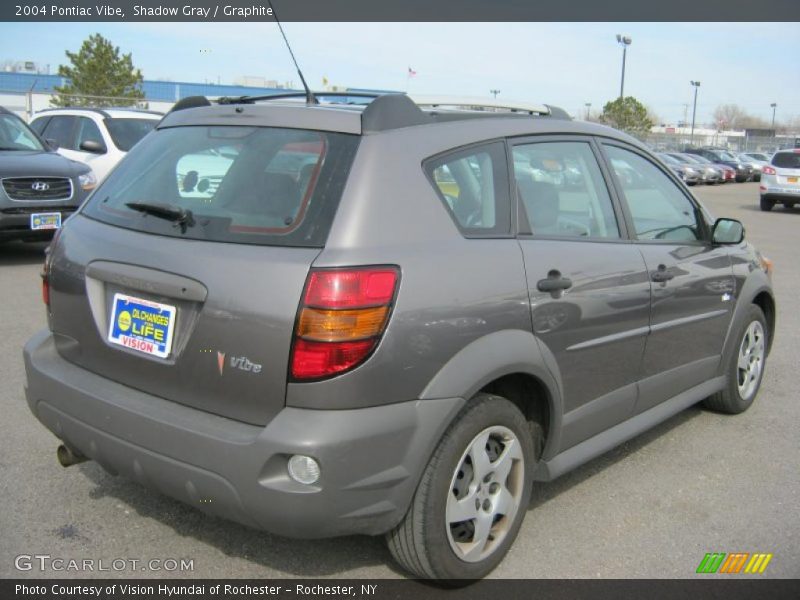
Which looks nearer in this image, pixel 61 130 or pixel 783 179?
pixel 61 130

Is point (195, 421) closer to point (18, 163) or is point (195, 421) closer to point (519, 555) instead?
point (519, 555)

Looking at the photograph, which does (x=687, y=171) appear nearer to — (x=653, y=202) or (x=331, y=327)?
(x=653, y=202)

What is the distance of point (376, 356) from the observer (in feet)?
8.25

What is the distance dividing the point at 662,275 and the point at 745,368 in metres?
1.52

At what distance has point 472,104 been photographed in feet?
11.5

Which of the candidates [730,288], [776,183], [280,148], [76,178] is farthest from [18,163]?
[776,183]

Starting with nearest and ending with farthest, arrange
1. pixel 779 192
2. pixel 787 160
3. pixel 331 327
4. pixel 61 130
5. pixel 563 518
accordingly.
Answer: pixel 331 327
pixel 563 518
pixel 61 130
pixel 779 192
pixel 787 160

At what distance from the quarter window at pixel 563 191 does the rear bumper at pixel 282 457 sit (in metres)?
1.01

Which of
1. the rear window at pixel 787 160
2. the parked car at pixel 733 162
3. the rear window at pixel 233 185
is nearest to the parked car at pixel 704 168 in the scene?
the parked car at pixel 733 162

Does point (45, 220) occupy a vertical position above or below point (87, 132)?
below

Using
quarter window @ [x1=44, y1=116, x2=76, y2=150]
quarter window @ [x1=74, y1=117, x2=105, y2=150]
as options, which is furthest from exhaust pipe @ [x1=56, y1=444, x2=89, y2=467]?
quarter window @ [x1=44, y1=116, x2=76, y2=150]

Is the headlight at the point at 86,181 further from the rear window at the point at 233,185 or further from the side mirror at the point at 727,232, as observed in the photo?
the side mirror at the point at 727,232

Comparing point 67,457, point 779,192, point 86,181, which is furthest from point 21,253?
point 779,192

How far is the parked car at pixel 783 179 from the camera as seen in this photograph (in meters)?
21.8
